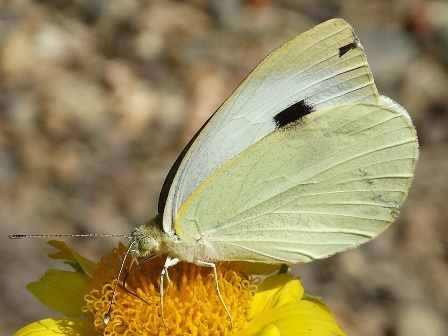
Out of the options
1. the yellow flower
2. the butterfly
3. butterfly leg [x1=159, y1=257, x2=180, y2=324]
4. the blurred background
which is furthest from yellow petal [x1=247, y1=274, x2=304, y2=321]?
the blurred background

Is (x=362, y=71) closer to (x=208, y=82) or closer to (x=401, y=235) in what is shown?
(x=401, y=235)

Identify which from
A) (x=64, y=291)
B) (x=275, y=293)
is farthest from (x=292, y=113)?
(x=64, y=291)

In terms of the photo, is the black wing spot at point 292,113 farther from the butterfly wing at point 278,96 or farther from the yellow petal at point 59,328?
the yellow petal at point 59,328

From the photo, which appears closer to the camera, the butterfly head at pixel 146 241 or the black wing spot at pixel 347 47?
the butterfly head at pixel 146 241

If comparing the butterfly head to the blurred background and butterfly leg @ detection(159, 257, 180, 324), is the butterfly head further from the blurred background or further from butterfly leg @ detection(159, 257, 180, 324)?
the blurred background

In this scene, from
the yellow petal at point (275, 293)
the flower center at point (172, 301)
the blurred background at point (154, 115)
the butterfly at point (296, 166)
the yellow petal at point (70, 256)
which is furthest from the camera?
the blurred background at point (154, 115)

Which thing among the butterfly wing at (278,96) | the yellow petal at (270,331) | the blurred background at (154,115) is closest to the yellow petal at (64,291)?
the butterfly wing at (278,96)

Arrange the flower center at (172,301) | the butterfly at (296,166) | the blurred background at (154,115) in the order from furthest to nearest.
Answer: the blurred background at (154,115), the butterfly at (296,166), the flower center at (172,301)
